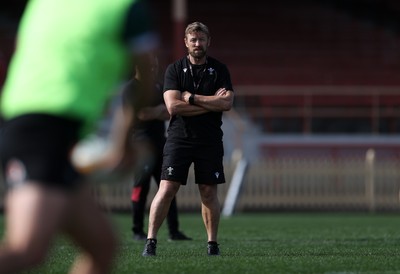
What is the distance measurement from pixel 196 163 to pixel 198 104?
0.48m

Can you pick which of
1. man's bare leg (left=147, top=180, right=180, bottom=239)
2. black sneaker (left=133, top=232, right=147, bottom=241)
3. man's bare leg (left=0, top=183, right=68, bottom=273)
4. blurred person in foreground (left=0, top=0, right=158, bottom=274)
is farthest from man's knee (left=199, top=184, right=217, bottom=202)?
man's bare leg (left=0, top=183, right=68, bottom=273)

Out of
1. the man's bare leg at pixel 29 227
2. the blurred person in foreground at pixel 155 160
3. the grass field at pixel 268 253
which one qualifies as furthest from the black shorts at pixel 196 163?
the man's bare leg at pixel 29 227

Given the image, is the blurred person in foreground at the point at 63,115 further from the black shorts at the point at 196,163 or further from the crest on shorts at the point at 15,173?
the black shorts at the point at 196,163

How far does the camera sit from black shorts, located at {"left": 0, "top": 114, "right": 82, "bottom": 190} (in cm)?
412

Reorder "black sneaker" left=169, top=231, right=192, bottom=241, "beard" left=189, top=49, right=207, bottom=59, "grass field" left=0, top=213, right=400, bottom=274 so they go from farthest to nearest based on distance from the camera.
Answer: "black sneaker" left=169, top=231, right=192, bottom=241, "beard" left=189, top=49, right=207, bottom=59, "grass field" left=0, top=213, right=400, bottom=274

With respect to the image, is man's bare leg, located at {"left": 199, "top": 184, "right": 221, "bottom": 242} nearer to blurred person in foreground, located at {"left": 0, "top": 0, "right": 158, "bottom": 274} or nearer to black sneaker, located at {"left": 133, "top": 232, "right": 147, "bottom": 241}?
black sneaker, located at {"left": 133, "top": 232, "right": 147, "bottom": 241}

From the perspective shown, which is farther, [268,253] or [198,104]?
[268,253]

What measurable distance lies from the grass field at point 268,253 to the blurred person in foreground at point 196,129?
1.21 ft

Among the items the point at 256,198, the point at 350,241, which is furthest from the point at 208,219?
the point at 256,198

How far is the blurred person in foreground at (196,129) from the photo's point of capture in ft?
28.2

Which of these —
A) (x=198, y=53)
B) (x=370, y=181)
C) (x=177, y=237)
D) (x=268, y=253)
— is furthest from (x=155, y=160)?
(x=370, y=181)

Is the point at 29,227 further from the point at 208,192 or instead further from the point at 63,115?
the point at 208,192

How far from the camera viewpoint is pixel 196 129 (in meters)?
8.66

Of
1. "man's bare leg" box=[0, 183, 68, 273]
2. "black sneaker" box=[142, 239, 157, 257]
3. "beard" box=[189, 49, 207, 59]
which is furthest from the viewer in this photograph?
"beard" box=[189, 49, 207, 59]
